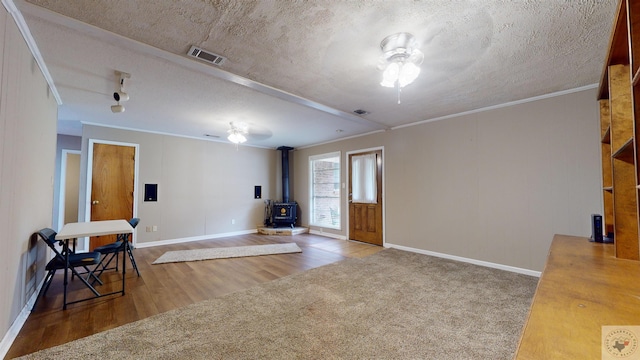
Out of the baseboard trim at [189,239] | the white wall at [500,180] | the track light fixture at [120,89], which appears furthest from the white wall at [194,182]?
the white wall at [500,180]

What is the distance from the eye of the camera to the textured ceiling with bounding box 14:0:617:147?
5.59ft

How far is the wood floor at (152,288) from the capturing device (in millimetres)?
2131

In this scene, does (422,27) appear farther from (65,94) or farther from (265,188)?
(265,188)

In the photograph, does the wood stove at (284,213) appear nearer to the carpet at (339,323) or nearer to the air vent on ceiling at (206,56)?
the carpet at (339,323)

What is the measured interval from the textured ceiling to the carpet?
2.36 m

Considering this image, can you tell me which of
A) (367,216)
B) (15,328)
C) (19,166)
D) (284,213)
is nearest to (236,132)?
(19,166)

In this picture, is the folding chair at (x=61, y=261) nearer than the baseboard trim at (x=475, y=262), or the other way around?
the folding chair at (x=61, y=261)

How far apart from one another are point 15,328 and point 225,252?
8.85ft

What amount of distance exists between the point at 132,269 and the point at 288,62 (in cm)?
370

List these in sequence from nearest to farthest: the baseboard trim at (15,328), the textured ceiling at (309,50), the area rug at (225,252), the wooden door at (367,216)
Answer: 1. the textured ceiling at (309,50)
2. the baseboard trim at (15,328)
3. the area rug at (225,252)
4. the wooden door at (367,216)

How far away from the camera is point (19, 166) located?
6.89 ft

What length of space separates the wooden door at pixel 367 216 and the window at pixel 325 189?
0.52 m

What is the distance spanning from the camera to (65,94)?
10.6 ft

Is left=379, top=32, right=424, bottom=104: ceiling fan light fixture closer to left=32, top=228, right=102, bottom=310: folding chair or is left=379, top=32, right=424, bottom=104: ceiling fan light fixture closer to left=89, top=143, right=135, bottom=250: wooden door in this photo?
left=32, top=228, right=102, bottom=310: folding chair
